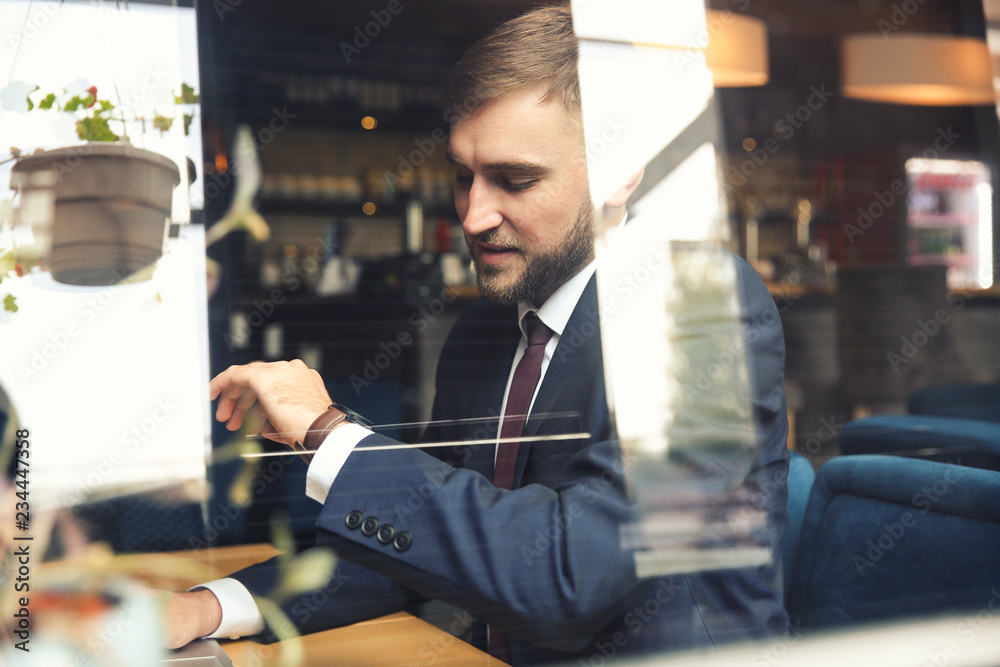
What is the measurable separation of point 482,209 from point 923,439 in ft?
3.24

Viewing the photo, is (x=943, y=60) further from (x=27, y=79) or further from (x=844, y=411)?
(x=27, y=79)

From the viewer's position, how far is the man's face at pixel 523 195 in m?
0.94

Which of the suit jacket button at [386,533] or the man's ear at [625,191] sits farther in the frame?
the man's ear at [625,191]

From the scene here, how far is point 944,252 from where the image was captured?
212cm

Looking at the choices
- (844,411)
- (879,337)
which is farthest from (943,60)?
(844,411)

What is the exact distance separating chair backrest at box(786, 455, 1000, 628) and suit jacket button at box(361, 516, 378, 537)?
807mm

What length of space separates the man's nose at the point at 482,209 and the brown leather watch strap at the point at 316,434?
0.94 ft
